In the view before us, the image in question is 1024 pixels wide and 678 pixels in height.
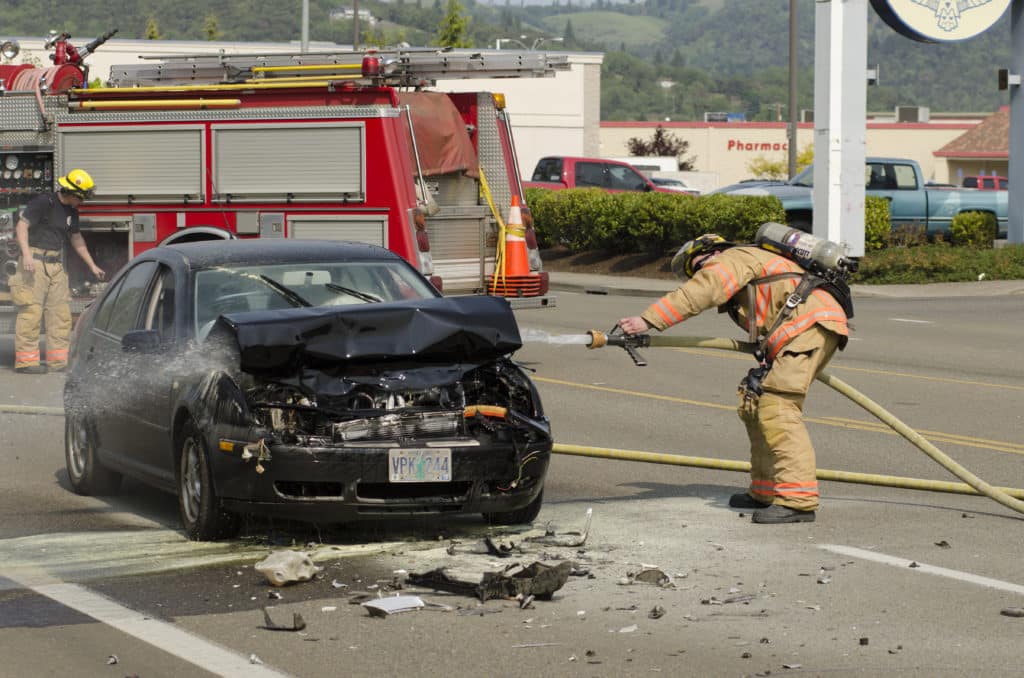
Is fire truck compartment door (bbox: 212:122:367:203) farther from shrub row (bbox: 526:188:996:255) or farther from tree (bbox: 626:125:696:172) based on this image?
tree (bbox: 626:125:696:172)

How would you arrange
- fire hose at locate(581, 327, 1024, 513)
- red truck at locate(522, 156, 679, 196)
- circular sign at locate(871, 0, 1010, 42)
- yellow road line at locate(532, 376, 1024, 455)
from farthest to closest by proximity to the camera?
1. red truck at locate(522, 156, 679, 196)
2. circular sign at locate(871, 0, 1010, 42)
3. yellow road line at locate(532, 376, 1024, 455)
4. fire hose at locate(581, 327, 1024, 513)

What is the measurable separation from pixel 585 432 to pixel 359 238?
13.8 feet

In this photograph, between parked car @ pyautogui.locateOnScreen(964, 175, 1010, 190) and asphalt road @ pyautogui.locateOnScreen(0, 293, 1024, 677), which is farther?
Result: parked car @ pyautogui.locateOnScreen(964, 175, 1010, 190)

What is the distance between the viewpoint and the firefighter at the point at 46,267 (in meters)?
15.3

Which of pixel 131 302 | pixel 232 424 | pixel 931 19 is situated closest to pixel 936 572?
pixel 232 424

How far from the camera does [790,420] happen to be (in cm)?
850

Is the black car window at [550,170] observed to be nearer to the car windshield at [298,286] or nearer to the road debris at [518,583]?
the car windshield at [298,286]

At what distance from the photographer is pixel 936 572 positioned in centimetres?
730

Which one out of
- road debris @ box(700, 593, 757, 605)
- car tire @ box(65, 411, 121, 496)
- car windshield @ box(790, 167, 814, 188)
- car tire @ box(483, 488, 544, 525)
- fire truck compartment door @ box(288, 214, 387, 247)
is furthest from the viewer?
car windshield @ box(790, 167, 814, 188)

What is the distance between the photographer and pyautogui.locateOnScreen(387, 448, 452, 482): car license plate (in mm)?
7461

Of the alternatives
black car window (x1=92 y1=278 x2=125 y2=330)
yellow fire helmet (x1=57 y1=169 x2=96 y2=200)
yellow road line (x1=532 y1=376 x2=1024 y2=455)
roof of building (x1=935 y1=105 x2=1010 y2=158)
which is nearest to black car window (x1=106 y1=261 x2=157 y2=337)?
black car window (x1=92 y1=278 x2=125 y2=330)

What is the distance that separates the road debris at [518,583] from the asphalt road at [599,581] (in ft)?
0.18

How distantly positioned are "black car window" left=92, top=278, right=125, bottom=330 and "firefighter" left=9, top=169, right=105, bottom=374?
5780mm

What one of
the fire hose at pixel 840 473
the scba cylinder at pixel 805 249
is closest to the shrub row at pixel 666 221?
the fire hose at pixel 840 473
